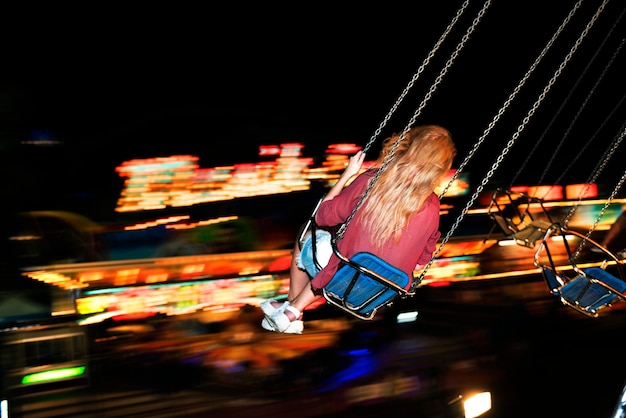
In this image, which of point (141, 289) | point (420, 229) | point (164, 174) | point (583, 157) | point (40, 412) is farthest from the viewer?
point (583, 157)

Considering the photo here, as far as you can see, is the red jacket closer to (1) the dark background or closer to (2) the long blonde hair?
(2) the long blonde hair

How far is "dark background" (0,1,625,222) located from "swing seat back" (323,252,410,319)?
2.72 m

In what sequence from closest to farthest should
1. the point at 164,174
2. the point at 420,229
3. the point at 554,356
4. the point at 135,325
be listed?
the point at 420,229 < the point at 135,325 < the point at 164,174 < the point at 554,356

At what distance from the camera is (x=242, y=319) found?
6.35m

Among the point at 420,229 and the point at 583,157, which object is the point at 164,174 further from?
the point at 583,157

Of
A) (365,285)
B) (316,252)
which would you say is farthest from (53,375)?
(365,285)

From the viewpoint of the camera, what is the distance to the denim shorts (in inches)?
113

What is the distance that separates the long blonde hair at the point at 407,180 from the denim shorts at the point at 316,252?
309 millimetres

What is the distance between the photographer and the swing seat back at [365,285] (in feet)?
8.21

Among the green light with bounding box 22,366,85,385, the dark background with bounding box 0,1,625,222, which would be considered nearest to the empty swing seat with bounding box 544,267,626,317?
the dark background with bounding box 0,1,625,222

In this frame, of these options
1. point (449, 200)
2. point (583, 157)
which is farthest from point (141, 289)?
point (583, 157)

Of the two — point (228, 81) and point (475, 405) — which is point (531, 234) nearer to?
point (475, 405)

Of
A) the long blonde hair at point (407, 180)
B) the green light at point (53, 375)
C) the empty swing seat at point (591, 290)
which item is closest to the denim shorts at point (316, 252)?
the long blonde hair at point (407, 180)

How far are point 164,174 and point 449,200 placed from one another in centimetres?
418
